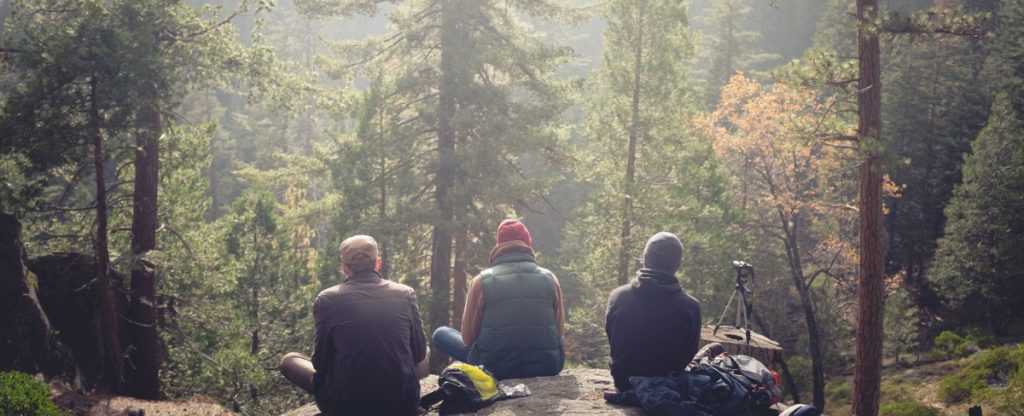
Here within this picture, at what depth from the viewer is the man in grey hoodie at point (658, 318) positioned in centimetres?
468

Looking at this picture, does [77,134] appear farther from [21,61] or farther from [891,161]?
[891,161]

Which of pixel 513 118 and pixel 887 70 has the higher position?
pixel 887 70

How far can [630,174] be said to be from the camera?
16.2 m

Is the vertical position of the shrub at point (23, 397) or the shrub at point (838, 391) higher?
the shrub at point (23, 397)

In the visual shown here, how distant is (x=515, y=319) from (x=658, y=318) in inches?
51.7

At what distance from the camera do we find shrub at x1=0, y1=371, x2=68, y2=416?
18.7 ft

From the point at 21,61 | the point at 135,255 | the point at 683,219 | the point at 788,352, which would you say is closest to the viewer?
the point at 21,61

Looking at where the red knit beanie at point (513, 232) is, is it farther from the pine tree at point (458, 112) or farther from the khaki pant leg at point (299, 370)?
the pine tree at point (458, 112)

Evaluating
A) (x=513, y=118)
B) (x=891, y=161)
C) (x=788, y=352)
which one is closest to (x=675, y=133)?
(x=513, y=118)

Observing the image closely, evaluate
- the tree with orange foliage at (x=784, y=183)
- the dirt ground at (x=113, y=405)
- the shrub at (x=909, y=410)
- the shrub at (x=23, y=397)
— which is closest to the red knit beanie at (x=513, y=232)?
the shrub at (x=23, y=397)

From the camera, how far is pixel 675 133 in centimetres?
1672

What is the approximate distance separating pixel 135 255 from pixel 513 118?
9.15 meters

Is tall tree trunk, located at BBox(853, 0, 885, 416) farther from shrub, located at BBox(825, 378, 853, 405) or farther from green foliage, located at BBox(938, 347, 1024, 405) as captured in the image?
shrub, located at BBox(825, 378, 853, 405)

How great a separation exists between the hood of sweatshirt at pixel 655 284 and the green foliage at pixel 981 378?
1139 cm
